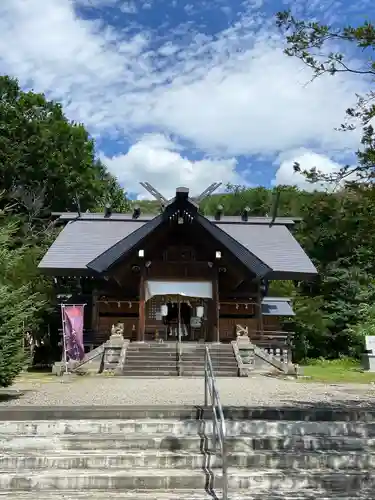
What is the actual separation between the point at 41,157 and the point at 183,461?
30.6 m

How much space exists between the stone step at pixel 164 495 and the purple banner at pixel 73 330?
10542 mm

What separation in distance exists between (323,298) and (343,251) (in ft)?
12.7

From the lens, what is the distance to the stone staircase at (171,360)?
14953 millimetres

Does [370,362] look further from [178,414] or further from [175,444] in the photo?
[175,444]

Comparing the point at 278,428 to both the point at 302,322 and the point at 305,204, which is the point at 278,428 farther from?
the point at 302,322

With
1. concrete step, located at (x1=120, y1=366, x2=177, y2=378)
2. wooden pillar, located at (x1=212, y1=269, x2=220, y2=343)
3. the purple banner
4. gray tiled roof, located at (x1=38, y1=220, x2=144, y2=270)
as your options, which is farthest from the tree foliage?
concrete step, located at (x1=120, y1=366, x2=177, y2=378)

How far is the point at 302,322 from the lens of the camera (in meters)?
27.0

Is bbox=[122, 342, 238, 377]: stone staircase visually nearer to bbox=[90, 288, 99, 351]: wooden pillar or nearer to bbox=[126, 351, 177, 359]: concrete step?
bbox=[126, 351, 177, 359]: concrete step

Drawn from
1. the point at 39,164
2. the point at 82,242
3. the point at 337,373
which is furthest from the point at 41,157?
the point at 337,373

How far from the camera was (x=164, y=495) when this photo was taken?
4.86 m

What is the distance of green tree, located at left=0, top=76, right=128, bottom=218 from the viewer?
107ft

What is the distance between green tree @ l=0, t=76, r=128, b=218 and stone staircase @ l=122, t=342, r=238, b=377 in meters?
19.5

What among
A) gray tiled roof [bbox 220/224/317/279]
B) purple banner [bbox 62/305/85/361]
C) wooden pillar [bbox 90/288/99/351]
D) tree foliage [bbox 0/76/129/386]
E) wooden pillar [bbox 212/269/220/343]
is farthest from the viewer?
tree foliage [bbox 0/76/129/386]

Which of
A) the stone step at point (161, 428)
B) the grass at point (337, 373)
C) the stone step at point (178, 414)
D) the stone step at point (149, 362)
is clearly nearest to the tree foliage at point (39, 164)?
the stone step at point (149, 362)
